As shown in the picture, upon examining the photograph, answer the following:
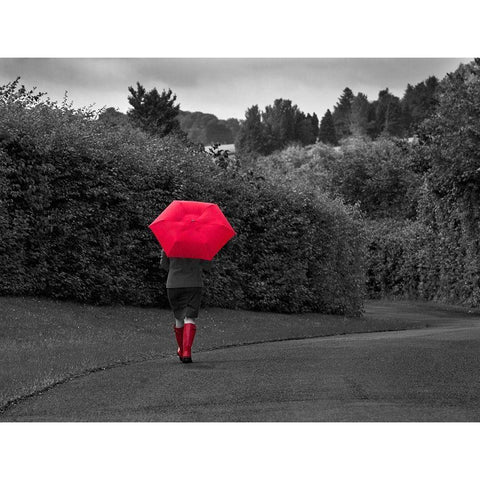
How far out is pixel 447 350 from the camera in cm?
1456

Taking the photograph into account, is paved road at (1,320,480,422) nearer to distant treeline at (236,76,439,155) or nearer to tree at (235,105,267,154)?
tree at (235,105,267,154)

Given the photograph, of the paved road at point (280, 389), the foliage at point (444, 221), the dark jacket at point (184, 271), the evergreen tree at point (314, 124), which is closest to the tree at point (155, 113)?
Result: the evergreen tree at point (314, 124)

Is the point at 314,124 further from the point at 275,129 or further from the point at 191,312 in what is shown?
the point at 191,312

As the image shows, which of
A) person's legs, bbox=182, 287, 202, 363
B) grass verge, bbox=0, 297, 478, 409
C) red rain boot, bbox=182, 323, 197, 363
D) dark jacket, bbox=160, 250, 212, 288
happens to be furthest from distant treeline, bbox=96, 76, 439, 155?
red rain boot, bbox=182, 323, 197, 363

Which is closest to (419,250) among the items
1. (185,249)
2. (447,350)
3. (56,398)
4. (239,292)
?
(239,292)

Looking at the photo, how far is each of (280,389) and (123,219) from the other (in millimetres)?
11021

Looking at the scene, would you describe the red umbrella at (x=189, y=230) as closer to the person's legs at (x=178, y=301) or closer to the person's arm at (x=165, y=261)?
the person's arm at (x=165, y=261)

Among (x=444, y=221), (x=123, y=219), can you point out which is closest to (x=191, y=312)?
(x=123, y=219)

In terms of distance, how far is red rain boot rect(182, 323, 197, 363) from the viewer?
12445mm

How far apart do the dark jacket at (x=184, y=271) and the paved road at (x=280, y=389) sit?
1197 mm

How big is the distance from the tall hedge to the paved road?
5.93m

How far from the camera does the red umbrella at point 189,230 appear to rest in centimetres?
1223
